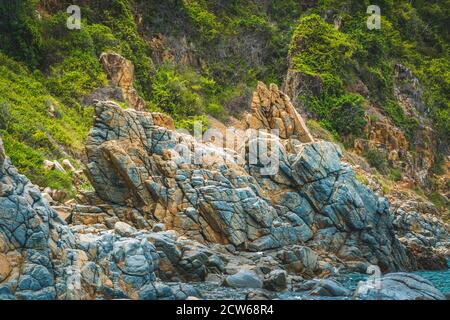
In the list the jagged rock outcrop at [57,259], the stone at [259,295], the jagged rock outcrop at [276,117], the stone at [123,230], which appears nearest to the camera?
the jagged rock outcrop at [57,259]

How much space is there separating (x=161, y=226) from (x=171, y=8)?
3001cm

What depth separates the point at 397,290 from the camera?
19219mm

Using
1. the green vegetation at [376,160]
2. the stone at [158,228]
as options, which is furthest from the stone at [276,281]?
the green vegetation at [376,160]

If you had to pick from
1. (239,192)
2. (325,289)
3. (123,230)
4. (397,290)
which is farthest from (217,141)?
(397,290)

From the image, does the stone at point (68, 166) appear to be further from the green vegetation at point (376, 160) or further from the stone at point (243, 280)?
the green vegetation at point (376, 160)

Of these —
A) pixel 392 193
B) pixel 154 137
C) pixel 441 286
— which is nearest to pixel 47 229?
pixel 154 137

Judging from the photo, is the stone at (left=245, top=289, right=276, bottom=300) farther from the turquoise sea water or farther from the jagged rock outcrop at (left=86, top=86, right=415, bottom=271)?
the jagged rock outcrop at (left=86, top=86, right=415, bottom=271)

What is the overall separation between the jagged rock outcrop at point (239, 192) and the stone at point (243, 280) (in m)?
3.65

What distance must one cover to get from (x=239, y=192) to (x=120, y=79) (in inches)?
698

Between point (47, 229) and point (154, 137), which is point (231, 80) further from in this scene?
point (47, 229)

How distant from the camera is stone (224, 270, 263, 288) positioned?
2120 centimetres

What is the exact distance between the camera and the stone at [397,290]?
18845mm

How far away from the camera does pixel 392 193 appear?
44438mm

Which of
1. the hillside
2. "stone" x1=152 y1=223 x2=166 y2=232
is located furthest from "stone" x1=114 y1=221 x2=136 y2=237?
"stone" x1=152 y1=223 x2=166 y2=232
